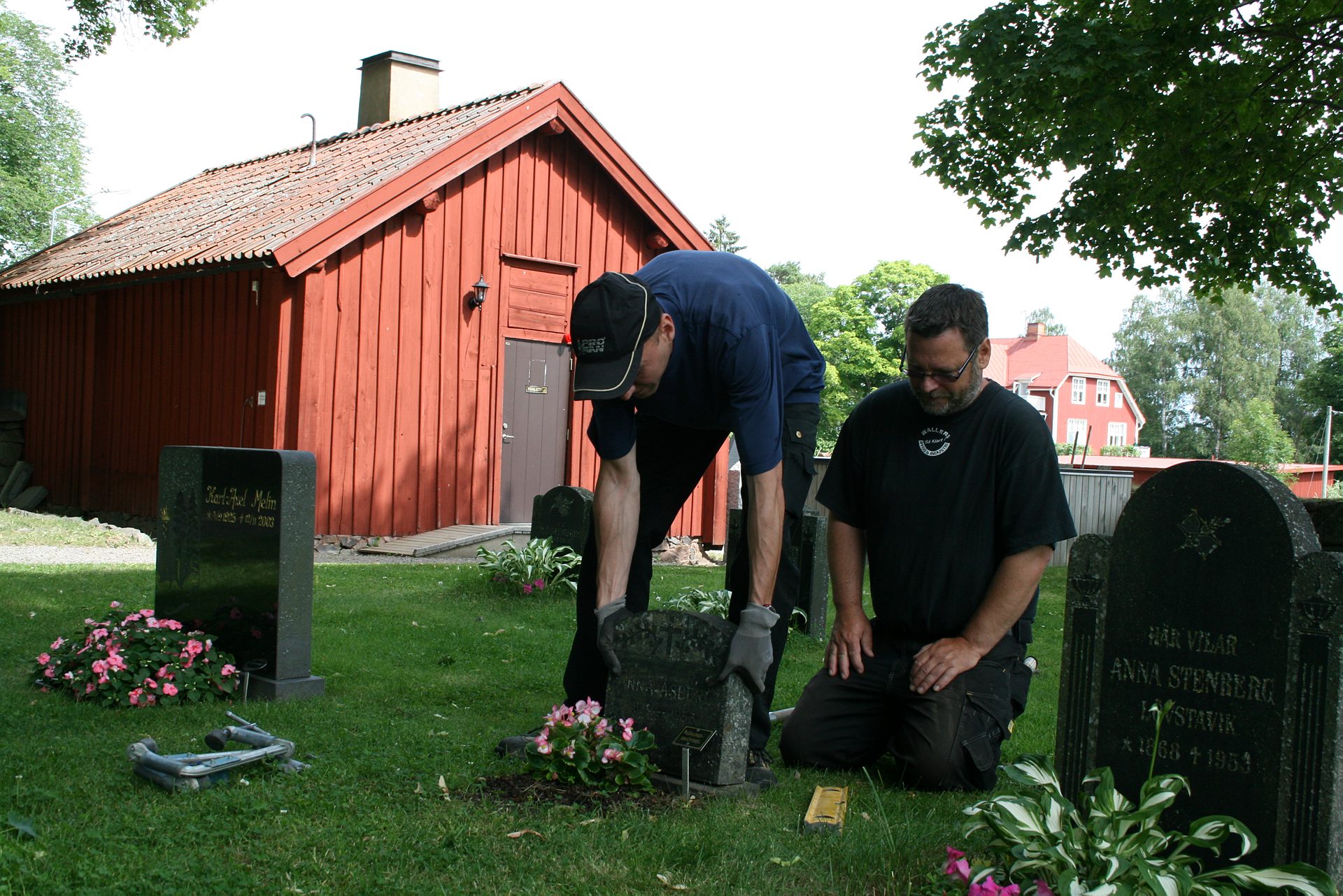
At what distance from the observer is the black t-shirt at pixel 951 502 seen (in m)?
4.16

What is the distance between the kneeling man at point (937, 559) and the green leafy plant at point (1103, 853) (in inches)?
42.7

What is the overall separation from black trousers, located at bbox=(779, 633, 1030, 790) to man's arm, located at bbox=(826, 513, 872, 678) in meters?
0.06

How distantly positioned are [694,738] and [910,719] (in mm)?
857

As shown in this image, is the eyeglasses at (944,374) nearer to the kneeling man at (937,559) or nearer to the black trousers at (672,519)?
the kneeling man at (937,559)

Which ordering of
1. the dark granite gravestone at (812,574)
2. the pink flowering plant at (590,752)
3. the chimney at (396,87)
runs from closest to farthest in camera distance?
1. the pink flowering plant at (590,752)
2. the dark granite gravestone at (812,574)
3. the chimney at (396,87)

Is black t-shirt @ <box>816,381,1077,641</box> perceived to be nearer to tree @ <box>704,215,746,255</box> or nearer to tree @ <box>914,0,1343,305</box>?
tree @ <box>914,0,1343,305</box>

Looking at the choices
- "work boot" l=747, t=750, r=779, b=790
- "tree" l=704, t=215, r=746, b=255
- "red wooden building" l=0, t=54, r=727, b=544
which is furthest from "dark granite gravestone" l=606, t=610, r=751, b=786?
"tree" l=704, t=215, r=746, b=255

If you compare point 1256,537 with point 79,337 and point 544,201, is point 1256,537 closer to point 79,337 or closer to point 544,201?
point 544,201

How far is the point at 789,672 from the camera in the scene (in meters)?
6.65

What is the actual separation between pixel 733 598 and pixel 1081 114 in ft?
33.5

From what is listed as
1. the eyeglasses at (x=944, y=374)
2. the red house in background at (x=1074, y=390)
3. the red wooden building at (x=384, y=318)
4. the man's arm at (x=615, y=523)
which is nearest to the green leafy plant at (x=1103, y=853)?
the eyeglasses at (x=944, y=374)

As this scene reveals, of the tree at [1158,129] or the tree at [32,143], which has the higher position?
the tree at [32,143]

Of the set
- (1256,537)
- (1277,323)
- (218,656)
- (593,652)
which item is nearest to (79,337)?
(218,656)

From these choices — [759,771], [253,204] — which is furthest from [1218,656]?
[253,204]
